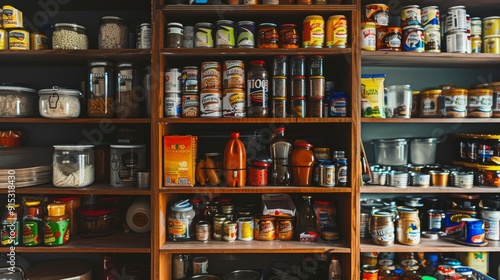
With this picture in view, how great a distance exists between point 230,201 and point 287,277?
548 millimetres

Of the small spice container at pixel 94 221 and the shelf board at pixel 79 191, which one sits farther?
the small spice container at pixel 94 221

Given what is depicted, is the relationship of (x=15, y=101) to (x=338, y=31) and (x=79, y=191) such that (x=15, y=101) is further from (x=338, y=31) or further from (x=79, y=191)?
(x=338, y=31)

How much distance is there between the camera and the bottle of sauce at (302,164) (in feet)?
5.75

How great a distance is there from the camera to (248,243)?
176 cm

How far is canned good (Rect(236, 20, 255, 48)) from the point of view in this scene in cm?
172

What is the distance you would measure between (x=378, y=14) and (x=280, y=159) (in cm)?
96

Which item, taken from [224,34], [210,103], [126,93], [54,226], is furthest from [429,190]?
[54,226]

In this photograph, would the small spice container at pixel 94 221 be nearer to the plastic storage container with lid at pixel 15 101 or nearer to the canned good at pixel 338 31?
the plastic storage container with lid at pixel 15 101

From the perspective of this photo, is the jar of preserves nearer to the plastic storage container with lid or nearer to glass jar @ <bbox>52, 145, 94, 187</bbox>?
glass jar @ <bbox>52, 145, 94, 187</bbox>

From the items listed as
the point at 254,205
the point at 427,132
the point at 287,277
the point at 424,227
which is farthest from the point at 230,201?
the point at 427,132

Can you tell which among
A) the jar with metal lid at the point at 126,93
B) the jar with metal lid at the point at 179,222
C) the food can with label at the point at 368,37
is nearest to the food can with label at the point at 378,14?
the food can with label at the point at 368,37

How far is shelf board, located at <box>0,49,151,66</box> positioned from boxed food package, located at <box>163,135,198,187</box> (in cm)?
48

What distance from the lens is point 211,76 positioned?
1.74 meters

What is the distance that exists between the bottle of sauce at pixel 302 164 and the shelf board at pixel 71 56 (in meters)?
0.94
